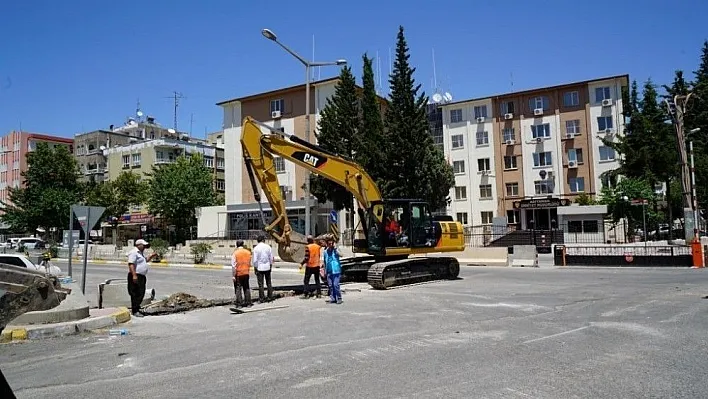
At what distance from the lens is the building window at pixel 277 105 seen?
5534 cm

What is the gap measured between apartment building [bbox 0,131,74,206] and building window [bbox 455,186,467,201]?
70658 mm

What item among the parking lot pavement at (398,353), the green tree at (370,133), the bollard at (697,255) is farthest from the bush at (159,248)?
the bollard at (697,255)

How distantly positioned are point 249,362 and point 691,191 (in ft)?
98.4

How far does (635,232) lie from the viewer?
47.8 meters

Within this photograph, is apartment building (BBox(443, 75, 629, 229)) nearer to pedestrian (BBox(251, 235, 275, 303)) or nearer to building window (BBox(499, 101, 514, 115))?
building window (BBox(499, 101, 514, 115))

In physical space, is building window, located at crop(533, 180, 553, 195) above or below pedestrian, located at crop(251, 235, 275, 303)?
above

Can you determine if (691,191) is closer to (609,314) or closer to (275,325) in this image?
(609,314)

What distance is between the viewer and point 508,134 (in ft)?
188

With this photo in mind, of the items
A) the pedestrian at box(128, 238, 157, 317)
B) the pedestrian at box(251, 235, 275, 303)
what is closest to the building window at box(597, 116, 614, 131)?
the pedestrian at box(251, 235, 275, 303)

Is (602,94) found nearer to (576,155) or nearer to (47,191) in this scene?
(576,155)

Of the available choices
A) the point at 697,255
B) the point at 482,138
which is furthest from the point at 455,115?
the point at 697,255

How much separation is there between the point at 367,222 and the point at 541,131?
42018mm

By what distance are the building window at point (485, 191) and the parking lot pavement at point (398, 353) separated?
44.0 m

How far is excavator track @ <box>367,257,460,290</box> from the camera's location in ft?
57.3
